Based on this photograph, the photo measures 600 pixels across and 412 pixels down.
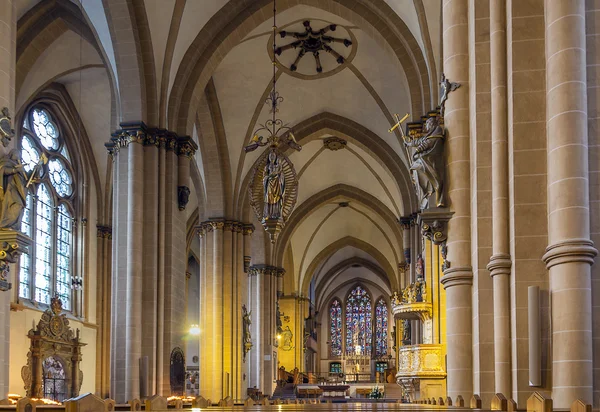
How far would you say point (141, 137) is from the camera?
17234 mm

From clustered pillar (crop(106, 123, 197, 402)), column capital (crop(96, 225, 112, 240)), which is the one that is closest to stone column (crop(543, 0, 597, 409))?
clustered pillar (crop(106, 123, 197, 402))

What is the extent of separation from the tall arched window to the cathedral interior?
0.22 ft

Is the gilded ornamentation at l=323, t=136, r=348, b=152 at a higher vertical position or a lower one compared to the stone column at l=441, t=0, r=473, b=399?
higher

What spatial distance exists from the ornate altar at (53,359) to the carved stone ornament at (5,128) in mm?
10980

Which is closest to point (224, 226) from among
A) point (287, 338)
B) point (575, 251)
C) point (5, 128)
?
point (5, 128)

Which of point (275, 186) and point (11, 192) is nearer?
point (11, 192)

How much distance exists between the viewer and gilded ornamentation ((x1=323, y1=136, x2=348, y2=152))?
2880 centimetres

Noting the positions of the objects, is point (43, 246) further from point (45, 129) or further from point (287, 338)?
point (287, 338)

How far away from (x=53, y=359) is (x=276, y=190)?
904 centimetres

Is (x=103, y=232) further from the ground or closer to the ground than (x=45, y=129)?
closer to the ground

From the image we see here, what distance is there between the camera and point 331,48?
22.7 m

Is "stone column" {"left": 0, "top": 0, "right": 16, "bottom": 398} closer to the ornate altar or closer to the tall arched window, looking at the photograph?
the ornate altar

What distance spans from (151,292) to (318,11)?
8416mm

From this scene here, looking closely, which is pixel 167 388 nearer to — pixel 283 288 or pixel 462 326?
pixel 462 326
